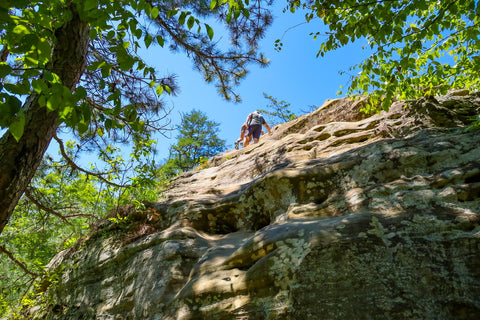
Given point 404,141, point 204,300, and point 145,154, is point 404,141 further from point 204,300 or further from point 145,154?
point 145,154

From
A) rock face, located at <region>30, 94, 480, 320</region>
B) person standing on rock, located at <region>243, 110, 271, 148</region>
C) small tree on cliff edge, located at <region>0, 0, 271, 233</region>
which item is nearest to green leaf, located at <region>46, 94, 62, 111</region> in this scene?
small tree on cliff edge, located at <region>0, 0, 271, 233</region>

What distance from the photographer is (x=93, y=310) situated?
16.3 feet

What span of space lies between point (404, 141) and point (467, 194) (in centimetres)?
165

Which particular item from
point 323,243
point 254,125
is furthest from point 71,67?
point 254,125

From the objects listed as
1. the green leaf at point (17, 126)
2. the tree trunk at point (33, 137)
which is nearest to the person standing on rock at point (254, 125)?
the tree trunk at point (33, 137)

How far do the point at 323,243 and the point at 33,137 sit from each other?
325cm

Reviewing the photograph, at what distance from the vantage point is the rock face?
250 centimetres

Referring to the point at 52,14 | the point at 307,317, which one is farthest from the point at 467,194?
the point at 52,14

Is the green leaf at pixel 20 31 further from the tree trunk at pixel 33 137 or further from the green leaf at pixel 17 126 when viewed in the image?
the tree trunk at pixel 33 137

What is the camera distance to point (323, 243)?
116 inches

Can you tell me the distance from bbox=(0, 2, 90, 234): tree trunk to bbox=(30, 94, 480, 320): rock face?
221 centimetres

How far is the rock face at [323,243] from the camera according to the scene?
8.20 feet

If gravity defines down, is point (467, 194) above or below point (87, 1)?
below

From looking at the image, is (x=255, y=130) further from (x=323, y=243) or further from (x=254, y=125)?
(x=323, y=243)
